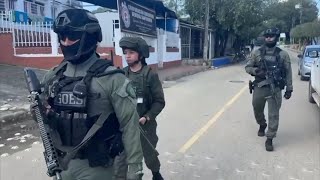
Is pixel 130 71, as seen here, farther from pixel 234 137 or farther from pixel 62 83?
pixel 234 137

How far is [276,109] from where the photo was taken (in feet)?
19.1

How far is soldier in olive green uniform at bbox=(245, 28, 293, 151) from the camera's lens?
580 centimetres

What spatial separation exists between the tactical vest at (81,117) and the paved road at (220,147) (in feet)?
7.98

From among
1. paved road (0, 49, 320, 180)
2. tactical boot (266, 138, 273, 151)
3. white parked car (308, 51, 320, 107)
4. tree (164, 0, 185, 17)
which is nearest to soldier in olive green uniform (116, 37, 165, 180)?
paved road (0, 49, 320, 180)

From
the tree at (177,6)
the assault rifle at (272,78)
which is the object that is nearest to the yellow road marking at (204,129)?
the assault rifle at (272,78)

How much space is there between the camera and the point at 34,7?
22250 mm

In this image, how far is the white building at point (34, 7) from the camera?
18.9 metres

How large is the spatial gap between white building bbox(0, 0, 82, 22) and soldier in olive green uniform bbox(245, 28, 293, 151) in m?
13.2

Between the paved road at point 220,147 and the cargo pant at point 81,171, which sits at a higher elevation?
the cargo pant at point 81,171

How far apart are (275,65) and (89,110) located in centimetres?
421

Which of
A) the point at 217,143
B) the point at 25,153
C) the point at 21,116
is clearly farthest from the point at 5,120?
the point at 217,143

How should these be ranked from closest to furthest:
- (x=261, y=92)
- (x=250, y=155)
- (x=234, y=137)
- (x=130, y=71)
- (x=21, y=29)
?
(x=130, y=71) < (x=250, y=155) < (x=261, y=92) < (x=234, y=137) < (x=21, y=29)

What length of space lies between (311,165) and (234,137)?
1722mm

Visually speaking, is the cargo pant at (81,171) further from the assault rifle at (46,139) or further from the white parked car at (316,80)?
the white parked car at (316,80)
